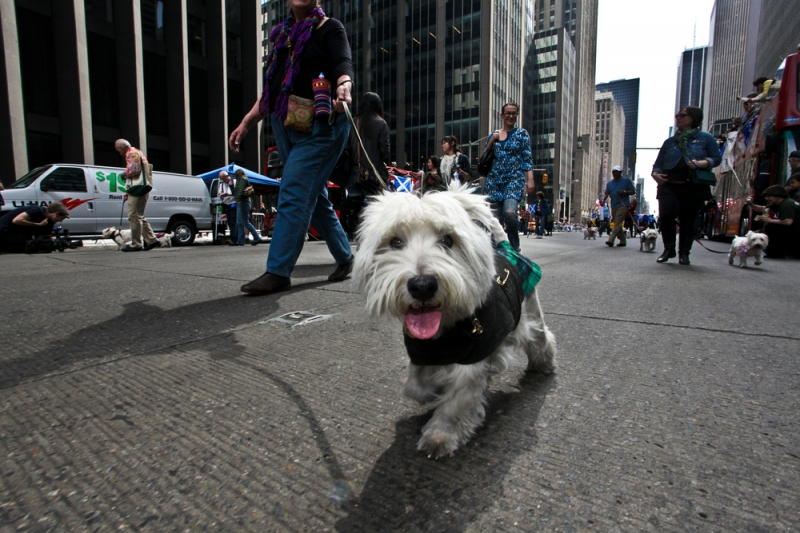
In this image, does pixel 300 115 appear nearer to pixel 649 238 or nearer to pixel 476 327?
pixel 476 327

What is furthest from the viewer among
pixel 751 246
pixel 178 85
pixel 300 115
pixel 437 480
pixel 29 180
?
pixel 178 85

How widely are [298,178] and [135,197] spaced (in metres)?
7.85

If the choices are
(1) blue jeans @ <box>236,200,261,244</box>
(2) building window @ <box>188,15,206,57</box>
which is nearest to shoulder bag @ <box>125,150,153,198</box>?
(1) blue jeans @ <box>236,200,261,244</box>

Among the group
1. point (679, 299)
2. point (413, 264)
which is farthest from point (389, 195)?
point (679, 299)

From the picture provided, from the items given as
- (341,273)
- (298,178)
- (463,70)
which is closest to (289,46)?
(298,178)

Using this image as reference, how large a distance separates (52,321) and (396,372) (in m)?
2.44

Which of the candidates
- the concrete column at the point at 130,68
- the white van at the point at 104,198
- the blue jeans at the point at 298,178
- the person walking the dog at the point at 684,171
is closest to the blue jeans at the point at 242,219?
the white van at the point at 104,198

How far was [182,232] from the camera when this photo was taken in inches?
555

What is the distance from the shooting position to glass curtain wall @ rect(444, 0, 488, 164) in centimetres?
6353

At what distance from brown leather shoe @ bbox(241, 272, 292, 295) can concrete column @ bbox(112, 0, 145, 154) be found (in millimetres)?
22434

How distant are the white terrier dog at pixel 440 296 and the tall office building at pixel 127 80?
22.8 metres

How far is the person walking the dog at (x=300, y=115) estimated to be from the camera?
11.9 feet

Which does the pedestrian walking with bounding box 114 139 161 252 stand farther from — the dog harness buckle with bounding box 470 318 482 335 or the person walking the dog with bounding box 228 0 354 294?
the dog harness buckle with bounding box 470 318 482 335

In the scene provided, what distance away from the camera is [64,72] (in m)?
19.8
